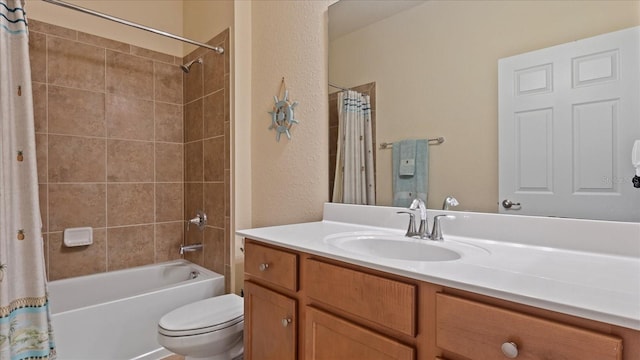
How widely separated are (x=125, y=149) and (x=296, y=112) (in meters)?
1.40

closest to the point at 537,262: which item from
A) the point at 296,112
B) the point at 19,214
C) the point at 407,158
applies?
the point at 407,158

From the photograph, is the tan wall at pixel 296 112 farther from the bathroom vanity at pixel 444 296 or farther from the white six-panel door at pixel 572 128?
the white six-panel door at pixel 572 128

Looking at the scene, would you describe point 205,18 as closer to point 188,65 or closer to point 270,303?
point 188,65

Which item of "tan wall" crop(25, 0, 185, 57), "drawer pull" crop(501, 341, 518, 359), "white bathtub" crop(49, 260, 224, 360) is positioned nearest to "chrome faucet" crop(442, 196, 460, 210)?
"drawer pull" crop(501, 341, 518, 359)

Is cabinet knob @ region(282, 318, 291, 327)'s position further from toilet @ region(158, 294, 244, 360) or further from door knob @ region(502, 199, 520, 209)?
door knob @ region(502, 199, 520, 209)

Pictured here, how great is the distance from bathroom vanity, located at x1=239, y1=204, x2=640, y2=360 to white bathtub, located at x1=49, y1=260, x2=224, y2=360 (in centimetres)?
91

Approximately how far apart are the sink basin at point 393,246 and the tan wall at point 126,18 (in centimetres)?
188

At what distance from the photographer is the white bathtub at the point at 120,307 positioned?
1.65 m

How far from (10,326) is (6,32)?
4.22 feet

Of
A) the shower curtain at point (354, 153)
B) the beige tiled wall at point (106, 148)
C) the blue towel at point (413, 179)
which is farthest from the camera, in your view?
the beige tiled wall at point (106, 148)

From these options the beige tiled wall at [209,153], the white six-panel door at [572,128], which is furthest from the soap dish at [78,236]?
the white six-panel door at [572,128]

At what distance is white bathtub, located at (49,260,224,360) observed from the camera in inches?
64.9

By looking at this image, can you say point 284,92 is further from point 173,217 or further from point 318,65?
point 173,217

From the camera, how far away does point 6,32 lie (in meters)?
1.46
